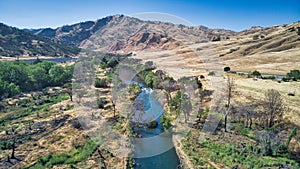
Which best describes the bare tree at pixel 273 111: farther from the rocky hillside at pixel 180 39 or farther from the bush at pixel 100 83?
the rocky hillside at pixel 180 39

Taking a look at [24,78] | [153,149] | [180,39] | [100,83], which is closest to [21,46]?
[24,78]

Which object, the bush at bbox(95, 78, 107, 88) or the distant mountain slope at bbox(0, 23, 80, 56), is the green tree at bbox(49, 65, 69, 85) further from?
the distant mountain slope at bbox(0, 23, 80, 56)

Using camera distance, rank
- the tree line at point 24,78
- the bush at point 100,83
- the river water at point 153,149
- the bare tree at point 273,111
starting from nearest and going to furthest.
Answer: the river water at point 153,149
the bare tree at point 273,111
the tree line at point 24,78
the bush at point 100,83

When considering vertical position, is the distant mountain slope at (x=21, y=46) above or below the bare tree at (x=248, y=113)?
above

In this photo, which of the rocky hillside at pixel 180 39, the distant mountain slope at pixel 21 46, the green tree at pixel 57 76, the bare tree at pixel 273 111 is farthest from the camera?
the distant mountain slope at pixel 21 46

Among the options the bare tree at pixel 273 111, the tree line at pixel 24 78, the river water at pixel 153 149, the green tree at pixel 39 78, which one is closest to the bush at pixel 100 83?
the tree line at pixel 24 78

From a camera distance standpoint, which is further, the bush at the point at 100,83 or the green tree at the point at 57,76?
the green tree at the point at 57,76

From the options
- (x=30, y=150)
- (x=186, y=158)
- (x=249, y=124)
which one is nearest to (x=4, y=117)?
(x=30, y=150)

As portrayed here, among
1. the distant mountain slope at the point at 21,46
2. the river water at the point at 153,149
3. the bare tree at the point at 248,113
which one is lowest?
the river water at the point at 153,149

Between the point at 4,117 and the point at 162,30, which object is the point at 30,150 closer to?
the point at 4,117
